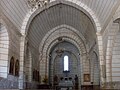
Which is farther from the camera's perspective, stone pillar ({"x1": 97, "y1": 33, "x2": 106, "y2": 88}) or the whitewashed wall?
stone pillar ({"x1": 97, "y1": 33, "x2": 106, "y2": 88})

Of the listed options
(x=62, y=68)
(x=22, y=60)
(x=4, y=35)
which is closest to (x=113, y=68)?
(x=22, y=60)

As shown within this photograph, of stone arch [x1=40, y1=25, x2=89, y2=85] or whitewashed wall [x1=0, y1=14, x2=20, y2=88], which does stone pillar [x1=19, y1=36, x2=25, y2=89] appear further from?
stone arch [x1=40, y1=25, x2=89, y2=85]

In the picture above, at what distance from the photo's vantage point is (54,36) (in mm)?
18844

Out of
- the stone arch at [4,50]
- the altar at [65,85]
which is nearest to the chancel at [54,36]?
the stone arch at [4,50]

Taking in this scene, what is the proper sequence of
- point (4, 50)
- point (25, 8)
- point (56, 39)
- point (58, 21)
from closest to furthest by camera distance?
point (4, 50) < point (25, 8) < point (58, 21) < point (56, 39)

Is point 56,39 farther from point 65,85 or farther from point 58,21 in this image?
point 65,85

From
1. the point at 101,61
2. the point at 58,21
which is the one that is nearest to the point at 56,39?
the point at 58,21

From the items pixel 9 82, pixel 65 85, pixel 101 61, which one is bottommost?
pixel 65 85

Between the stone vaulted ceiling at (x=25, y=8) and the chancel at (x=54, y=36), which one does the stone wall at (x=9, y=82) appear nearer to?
the chancel at (x=54, y=36)

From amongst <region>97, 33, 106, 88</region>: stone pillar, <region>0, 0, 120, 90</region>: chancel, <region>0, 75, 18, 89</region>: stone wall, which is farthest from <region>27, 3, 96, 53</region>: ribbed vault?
<region>0, 75, 18, 89</region>: stone wall

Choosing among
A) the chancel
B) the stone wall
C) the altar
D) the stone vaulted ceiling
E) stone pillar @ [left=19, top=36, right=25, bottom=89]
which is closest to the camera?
the stone wall

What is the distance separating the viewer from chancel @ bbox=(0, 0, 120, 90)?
29.9 ft

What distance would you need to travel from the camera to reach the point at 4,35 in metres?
9.22

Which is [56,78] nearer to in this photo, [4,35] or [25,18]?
[25,18]
